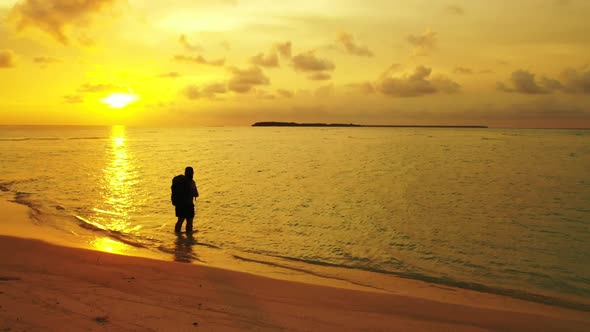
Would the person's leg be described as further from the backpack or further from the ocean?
the backpack

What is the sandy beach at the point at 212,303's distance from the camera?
20.3 ft

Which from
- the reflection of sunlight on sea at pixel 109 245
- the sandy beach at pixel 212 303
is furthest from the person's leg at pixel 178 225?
the sandy beach at pixel 212 303

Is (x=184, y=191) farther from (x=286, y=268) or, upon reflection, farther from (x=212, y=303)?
(x=212, y=303)

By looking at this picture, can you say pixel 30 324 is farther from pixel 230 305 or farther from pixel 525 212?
pixel 525 212

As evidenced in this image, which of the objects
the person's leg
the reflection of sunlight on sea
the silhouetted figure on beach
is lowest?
the reflection of sunlight on sea

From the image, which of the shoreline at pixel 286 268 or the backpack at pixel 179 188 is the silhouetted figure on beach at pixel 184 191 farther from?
the shoreline at pixel 286 268

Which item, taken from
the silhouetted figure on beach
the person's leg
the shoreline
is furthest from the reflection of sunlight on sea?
the silhouetted figure on beach

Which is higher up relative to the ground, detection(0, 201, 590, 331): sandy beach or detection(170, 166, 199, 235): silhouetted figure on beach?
detection(170, 166, 199, 235): silhouetted figure on beach

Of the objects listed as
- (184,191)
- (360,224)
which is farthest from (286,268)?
(360,224)

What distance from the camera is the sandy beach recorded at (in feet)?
20.3

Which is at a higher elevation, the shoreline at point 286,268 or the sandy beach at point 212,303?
the sandy beach at point 212,303

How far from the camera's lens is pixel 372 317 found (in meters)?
6.94

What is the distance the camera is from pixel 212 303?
23.5 ft

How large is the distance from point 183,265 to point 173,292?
2.23 meters
